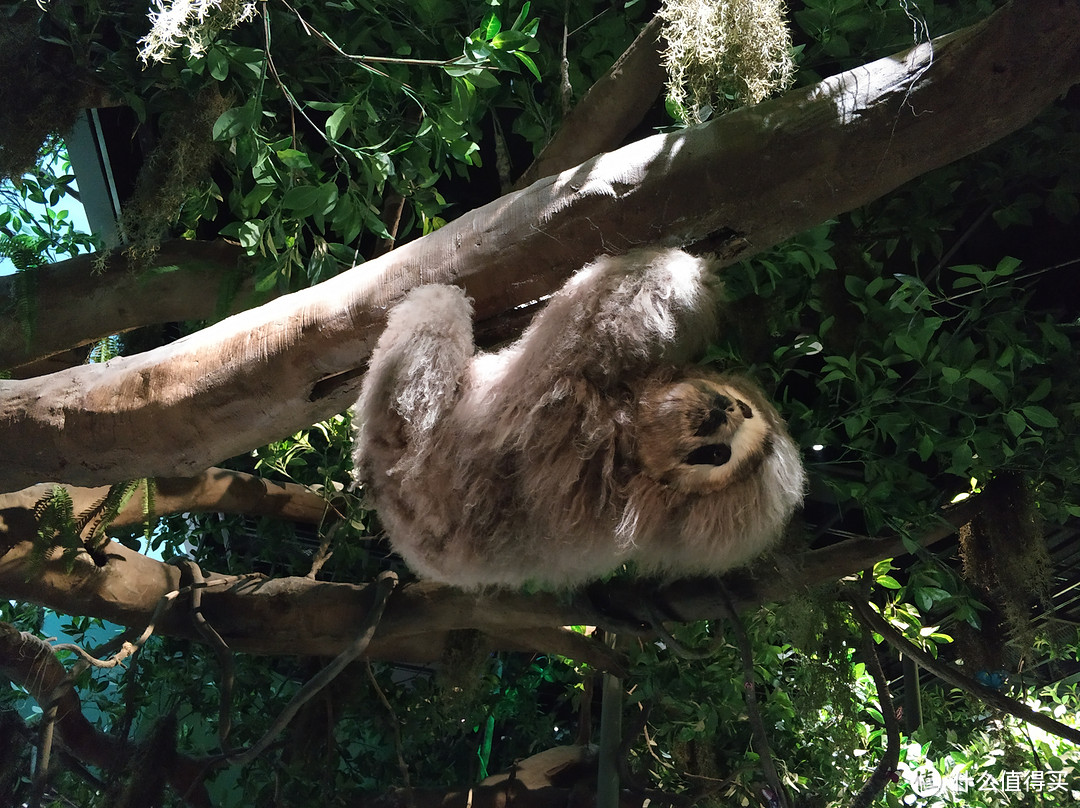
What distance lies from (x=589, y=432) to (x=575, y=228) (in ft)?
1.48

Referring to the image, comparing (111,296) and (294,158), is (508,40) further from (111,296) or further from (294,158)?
(111,296)

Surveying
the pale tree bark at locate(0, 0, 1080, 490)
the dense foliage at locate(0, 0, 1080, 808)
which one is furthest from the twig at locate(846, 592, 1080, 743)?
the pale tree bark at locate(0, 0, 1080, 490)

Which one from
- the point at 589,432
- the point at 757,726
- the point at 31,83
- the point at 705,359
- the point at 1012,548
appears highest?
the point at 31,83

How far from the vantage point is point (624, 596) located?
2.52m

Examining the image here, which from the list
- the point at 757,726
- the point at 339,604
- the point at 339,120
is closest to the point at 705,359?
the point at 757,726

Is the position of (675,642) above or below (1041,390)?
below

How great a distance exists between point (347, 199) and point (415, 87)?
48 cm

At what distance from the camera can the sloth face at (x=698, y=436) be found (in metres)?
1.25

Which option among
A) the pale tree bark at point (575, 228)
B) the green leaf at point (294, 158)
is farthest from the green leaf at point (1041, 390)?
the green leaf at point (294, 158)

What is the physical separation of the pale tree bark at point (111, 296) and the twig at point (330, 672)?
1269 millimetres

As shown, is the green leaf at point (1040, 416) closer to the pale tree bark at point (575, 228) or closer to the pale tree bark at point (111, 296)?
the pale tree bark at point (575, 228)

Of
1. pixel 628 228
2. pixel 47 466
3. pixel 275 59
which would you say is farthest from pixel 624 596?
pixel 275 59

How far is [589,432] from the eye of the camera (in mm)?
1312

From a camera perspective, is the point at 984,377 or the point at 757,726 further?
the point at 757,726
